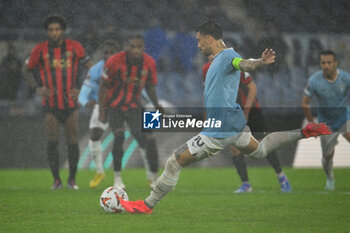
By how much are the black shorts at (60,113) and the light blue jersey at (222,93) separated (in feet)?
11.1

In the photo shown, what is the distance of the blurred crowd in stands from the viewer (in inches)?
453

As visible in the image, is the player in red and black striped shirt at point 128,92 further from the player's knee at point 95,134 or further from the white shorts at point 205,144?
the white shorts at point 205,144

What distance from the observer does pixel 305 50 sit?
1284 cm

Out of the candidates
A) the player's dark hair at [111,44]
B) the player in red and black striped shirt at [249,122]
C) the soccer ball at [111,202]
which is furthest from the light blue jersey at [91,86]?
the soccer ball at [111,202]

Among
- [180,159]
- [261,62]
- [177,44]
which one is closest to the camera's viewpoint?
[261,62]

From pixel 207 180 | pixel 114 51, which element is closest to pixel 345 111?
pixel 207 180

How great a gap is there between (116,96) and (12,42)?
427 centimetres

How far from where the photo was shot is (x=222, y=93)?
5.72 meters

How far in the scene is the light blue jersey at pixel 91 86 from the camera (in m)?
10.1

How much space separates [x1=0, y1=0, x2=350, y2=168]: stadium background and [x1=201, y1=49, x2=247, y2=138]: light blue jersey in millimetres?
5595

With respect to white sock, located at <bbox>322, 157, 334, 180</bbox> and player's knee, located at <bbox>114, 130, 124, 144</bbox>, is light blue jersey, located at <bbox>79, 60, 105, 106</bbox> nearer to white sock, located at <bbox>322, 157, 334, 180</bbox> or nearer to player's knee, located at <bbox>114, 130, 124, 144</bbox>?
player's knee, located at <bbox>114, 130, 124, 144</bbox>

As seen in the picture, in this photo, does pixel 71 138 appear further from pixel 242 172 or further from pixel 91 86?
pixel 242 172

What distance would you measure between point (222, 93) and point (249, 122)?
3.16 m

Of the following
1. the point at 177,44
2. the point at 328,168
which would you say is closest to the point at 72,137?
the point at 328,168
